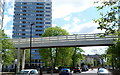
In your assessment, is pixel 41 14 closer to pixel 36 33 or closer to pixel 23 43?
pixel 36 33

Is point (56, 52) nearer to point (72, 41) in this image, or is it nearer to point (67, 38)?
point (67, 38)

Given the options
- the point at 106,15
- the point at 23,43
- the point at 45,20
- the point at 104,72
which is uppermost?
the point at 45,20

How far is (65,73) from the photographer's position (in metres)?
27.8

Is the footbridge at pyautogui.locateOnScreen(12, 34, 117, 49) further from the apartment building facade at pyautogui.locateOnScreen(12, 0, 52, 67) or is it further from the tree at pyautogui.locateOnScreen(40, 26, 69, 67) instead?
the apartment building facade at pyautogui.locateOnScreen(12, 0, 52, 67)

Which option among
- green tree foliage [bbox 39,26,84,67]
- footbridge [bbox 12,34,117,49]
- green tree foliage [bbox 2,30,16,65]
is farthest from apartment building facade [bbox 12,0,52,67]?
green tree foliage [bbox 2,30,16,65]

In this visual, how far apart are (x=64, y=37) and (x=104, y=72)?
11.5 metres

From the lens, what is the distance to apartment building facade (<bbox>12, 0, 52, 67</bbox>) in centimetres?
12294

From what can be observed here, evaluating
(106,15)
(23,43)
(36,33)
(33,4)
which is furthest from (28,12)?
(106,15)

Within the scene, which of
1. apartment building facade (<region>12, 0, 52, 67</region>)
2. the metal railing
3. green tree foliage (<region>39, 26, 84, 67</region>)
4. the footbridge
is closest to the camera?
the footbridge

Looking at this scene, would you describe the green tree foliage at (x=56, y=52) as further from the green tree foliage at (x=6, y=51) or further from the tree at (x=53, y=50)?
the green tree foliage at (x=6, y=51)

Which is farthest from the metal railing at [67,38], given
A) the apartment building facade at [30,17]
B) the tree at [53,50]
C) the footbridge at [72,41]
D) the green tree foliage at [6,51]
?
the apartment building facade at [30,17]

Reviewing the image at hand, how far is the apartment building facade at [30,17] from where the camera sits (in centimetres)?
12294

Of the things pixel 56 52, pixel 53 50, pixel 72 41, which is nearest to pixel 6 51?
pixel 72 41

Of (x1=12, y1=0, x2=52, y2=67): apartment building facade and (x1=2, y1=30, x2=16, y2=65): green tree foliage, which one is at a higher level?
(x1=12, y1=0, x2=52, y2=67): apartment building facade
